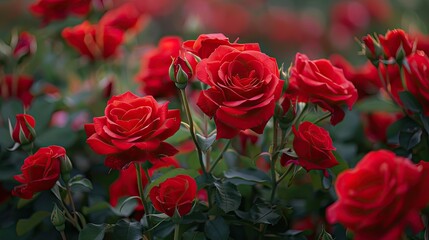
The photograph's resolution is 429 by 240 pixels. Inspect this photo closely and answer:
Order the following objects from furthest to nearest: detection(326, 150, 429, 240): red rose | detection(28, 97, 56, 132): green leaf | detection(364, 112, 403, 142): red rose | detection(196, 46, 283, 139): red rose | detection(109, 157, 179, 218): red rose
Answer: detection(364, 112, 403, 142): red rose < detection(28, 97, 56, 132): green leaf < detection(109, 157, 179, 218): red rose < detection(196, 46, 283, 139): red rose < detection(326, 150, 429, 240): red rose

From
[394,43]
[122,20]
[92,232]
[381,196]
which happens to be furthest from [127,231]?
[122,20]

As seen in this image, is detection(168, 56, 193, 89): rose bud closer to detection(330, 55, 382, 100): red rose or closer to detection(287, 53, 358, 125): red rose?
detection(287, 53, 358, 125): red rose

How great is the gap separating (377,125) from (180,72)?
58 centimetres

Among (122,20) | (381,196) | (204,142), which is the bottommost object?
(122,20)

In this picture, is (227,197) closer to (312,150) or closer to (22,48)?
(312,150)

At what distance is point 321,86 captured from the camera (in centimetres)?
79

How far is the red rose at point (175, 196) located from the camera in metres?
0.74

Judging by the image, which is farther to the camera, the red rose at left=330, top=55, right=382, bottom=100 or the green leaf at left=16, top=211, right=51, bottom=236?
the red rose at left=330, top=55, right=382, bottom=100

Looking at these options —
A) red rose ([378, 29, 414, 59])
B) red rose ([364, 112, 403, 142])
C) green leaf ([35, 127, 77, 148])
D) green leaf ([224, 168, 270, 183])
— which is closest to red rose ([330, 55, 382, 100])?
red rose ([364, 112, 403, 142])

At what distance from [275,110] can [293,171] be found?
90 mm

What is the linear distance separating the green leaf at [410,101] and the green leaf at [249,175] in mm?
230

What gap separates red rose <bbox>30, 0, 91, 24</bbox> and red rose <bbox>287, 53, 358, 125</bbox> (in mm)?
534

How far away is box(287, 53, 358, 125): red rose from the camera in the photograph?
31.1 inches

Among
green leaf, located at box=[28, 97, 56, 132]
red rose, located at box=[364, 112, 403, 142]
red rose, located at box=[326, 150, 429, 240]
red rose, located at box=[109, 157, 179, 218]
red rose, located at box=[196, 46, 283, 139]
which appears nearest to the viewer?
red rose, located at box=[326, 150, 429, 240]
